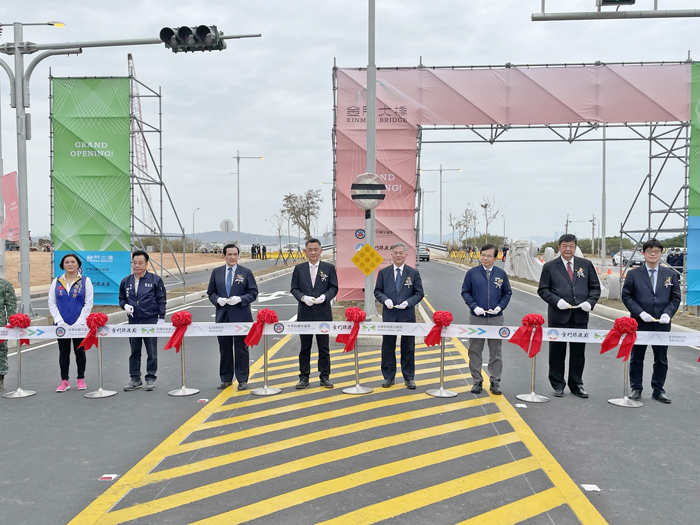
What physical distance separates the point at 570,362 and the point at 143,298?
5.64 meters

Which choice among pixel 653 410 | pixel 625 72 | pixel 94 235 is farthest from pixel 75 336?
pixel 625 72

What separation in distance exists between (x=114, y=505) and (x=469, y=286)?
4933 millimetres

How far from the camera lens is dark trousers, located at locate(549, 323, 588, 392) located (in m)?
7.14

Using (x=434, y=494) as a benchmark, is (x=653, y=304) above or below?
above

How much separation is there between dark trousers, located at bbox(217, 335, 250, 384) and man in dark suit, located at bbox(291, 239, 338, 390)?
73 cm

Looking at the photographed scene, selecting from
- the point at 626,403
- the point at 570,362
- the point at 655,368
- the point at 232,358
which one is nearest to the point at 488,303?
the point at 570,362

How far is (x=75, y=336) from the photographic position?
727 centimetres

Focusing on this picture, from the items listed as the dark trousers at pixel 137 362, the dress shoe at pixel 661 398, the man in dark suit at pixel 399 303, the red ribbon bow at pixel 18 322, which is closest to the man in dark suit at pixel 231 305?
the dark trousers at pixel 137 362

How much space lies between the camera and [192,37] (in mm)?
10438

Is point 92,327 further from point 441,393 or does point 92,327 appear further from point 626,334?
point 626,334

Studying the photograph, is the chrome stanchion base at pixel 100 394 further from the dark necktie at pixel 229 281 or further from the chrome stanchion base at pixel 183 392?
the dark necktie at pixel 229 281

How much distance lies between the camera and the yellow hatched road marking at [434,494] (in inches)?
154

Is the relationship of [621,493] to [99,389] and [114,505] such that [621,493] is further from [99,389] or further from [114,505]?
[99,389]

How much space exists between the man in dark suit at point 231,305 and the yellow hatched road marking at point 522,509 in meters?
4.21
